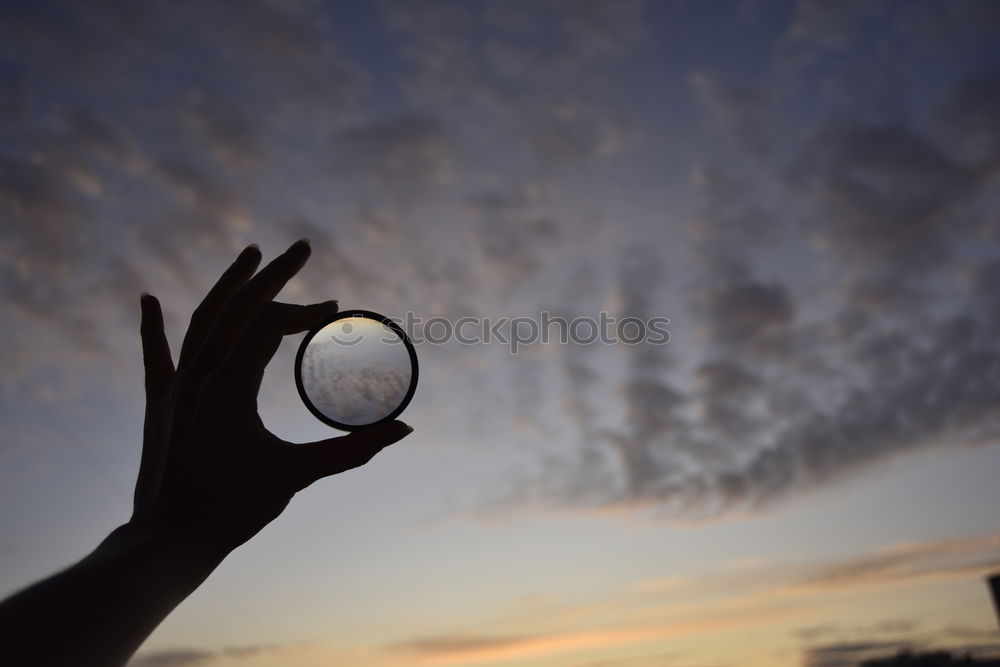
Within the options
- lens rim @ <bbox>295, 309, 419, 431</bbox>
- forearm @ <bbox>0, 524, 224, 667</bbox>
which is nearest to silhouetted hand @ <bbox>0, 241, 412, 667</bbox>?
forearm @ <bbox>0, 524, 224, 667</bbox>

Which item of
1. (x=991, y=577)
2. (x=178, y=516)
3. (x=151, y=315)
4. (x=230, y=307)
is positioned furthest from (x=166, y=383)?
(x=991, y=577)

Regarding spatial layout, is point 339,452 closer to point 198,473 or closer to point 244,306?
point 198,473

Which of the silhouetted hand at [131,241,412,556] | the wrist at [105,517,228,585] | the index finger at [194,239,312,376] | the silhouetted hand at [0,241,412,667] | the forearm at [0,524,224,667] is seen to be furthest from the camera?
the index finger at [194,239,312,376]

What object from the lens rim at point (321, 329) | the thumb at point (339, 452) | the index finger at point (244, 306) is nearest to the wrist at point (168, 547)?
the thumb at point (339, 452)

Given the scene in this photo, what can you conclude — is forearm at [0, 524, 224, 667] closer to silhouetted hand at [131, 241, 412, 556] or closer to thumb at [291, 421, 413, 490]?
silhouetted hand at [131, 241, 412, 556]

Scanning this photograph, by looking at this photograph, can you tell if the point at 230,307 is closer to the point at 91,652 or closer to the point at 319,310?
the point at 319,310

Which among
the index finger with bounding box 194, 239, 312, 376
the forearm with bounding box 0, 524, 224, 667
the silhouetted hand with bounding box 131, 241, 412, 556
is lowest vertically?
the forearm with bounding box 0, 524, 224, 667

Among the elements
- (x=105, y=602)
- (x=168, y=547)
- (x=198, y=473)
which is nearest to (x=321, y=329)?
(x=198, y=473)
